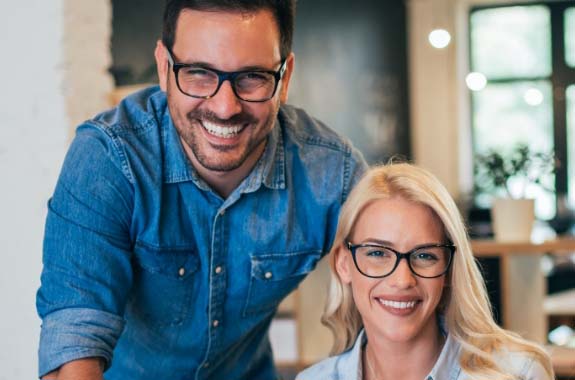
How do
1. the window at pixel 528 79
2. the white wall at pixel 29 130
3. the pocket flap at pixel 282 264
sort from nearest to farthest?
1. the pocket flap at pixel 282 264
2. the white wall at pixel 29 130
3. the window at pixel 528 79

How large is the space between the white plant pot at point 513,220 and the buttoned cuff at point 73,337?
285 centimetres

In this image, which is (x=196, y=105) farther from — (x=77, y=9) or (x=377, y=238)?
(x=77, y=9)

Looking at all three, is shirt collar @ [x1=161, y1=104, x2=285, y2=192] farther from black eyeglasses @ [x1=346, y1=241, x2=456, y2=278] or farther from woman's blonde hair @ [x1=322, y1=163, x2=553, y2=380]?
black eyeglasses @ [x1=346, y1=241, x2=456, y2=278]

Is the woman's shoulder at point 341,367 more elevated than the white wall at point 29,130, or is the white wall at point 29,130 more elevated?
the white wall at point 29,130

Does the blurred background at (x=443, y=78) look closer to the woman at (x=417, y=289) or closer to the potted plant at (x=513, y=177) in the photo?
the potted plant at (x=513, y=177)

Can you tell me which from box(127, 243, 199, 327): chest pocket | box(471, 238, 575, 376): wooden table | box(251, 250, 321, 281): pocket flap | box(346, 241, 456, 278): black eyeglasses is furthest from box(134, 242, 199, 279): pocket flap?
box(471, 238, 575, 376): wooden table

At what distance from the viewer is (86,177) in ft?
5.54

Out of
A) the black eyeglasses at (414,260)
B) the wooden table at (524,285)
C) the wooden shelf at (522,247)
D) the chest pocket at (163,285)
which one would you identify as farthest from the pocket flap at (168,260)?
the wooden table at (524,285)

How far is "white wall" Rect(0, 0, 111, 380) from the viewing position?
2311mm

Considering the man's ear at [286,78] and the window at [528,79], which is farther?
the window at [528,79]

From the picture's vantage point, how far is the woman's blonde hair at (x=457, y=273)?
1722 mm

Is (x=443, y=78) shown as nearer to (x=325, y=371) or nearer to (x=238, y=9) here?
(x=325, y=371)

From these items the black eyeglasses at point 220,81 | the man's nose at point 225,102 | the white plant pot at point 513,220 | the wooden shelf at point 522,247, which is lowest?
the wooden shelf at point 522,247

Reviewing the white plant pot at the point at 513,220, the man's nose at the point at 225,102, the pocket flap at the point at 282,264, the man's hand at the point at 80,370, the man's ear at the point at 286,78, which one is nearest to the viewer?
the man's hand at the point at 80,370
